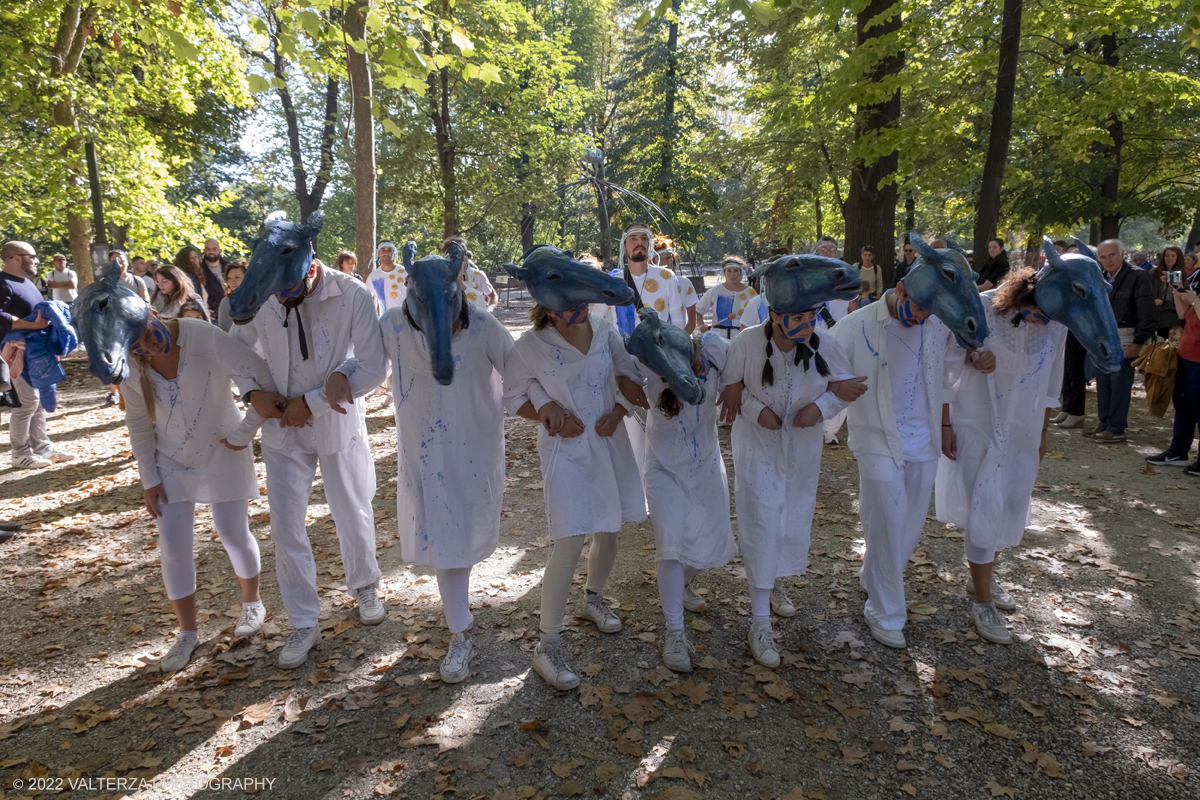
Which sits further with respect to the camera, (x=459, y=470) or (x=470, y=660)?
(x=470, y=660)

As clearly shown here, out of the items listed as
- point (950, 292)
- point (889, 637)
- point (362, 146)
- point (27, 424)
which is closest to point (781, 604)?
point (889, 637)

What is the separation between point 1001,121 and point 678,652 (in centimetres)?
766

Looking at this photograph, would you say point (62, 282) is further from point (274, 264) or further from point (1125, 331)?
point (1125, 331)

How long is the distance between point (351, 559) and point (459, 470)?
1128 millimetres

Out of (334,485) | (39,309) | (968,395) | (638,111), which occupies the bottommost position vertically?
(334,485)

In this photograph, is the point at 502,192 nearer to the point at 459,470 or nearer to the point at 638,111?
the point at 638,111

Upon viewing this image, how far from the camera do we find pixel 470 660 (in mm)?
3496

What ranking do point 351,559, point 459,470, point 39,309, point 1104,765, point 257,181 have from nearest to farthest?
1. point 1104,765
2. point 459,470
3. point 351,559
4. point 39,309
5. point 257,181

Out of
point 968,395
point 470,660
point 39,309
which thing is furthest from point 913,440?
point 39,309

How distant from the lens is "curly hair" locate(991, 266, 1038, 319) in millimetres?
3445

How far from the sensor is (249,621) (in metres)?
3.86

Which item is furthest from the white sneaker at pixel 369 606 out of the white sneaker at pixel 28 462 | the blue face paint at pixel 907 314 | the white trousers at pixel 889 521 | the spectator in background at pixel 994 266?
the spectator in background at pixel 994 266

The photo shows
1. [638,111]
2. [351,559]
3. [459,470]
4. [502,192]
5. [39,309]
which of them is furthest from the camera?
[638,111]

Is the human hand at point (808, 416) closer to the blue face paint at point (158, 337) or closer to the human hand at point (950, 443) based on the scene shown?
the human hand at point (950, 443)
